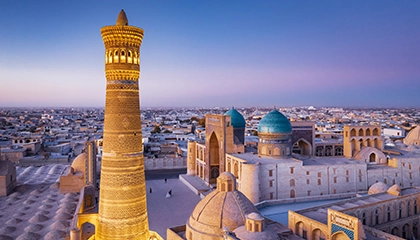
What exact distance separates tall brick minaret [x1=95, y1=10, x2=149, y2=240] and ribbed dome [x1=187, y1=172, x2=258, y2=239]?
Result: 6.08 ft

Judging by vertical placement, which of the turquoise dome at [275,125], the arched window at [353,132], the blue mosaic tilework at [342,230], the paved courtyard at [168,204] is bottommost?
the paved courtyard at [168,204]

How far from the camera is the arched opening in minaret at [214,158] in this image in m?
25.2

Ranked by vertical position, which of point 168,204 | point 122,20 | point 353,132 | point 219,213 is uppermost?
point 122,20

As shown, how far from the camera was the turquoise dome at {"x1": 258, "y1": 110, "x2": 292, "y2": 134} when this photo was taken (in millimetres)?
22141

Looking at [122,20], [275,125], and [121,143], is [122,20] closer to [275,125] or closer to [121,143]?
[121,143]

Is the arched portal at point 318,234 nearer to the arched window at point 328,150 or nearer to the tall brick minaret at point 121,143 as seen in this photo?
the tall brick minaret at point 121,143

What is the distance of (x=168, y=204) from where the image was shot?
817 inches

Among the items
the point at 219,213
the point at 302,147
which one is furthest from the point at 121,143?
the point at 302,147

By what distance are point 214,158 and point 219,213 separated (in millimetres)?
14329

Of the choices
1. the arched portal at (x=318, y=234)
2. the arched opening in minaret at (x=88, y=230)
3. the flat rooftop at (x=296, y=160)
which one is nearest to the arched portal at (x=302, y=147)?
the flat rooftop at (x=296, y=160)

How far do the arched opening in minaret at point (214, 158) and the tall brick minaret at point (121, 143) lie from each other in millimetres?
14804

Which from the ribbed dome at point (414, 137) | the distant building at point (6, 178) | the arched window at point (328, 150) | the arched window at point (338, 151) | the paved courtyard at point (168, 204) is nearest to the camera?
the paved courtyard at point (168, 204)

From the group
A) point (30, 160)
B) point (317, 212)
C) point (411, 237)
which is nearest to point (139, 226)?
point (317, 212)

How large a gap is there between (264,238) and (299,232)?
5.37 m
